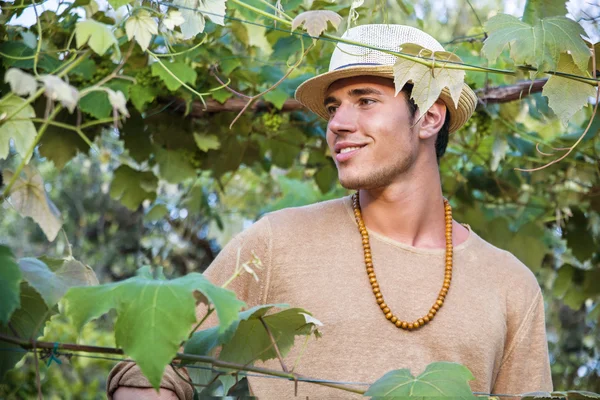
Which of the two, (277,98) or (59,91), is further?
(277,98)

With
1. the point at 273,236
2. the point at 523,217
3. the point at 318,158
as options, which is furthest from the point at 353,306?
the point at 523,217

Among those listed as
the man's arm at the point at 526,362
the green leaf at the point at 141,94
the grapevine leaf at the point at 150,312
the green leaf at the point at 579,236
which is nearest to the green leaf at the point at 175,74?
the green leaf at the point at 141,94

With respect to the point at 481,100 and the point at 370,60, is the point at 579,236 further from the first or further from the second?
the point at 370,60

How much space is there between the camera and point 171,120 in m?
3.03

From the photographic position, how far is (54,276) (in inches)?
51.9

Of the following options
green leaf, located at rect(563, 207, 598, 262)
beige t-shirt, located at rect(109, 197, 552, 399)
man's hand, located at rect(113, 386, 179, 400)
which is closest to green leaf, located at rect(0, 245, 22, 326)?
man's hand, located at rect(113, 386, 179, 400)

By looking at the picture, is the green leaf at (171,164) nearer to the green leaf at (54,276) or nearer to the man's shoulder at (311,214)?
the man's shoulder at (311,214)

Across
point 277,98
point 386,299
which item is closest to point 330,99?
point 277,98

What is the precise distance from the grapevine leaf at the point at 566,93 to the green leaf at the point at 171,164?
167cm

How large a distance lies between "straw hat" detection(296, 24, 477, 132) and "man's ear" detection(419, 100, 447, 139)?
0.02 metres

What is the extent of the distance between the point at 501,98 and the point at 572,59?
1222 mm

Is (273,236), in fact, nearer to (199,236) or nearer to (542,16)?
(542,16)

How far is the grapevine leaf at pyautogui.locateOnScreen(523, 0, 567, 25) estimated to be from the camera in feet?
5.97

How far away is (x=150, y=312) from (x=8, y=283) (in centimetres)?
19
